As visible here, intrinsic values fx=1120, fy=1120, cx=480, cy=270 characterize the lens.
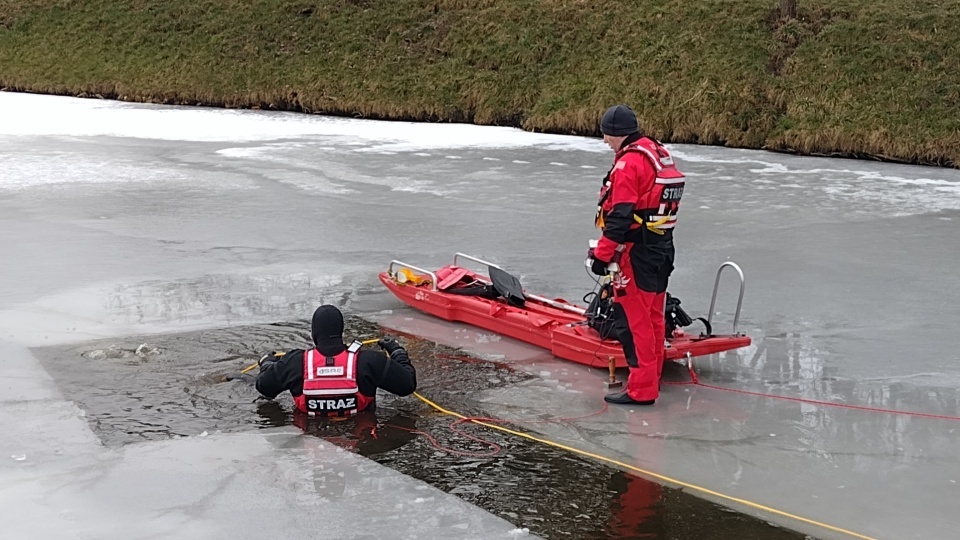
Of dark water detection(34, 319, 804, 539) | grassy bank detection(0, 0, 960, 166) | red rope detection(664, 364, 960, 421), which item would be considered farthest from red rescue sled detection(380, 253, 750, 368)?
grassy bank detection(0, 0, 960, 166)

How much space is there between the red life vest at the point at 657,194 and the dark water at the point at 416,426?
114 centimetres

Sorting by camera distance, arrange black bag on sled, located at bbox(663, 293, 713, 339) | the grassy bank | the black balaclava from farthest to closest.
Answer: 1. the grassy bank
2. black bag on sled, located at bbox(663, 293, 713, 339)
3. the black balaclava

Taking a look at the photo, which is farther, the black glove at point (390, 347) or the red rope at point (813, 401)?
the black glove at point (390, 347)

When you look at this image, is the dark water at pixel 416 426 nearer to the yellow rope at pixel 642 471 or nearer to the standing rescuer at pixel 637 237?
the yellow rope at pixel 642 471

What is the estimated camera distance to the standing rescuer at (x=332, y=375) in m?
5.06

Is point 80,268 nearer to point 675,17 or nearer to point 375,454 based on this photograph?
point 375,454

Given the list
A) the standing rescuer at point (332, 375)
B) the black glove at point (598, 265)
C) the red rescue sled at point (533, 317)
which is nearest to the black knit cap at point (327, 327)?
the standing rescuer at point (332, 375)

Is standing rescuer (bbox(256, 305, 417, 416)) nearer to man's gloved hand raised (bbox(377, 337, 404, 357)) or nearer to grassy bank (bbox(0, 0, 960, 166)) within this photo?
man's gloved hand raised (bbox(377, 337, 404, 357))

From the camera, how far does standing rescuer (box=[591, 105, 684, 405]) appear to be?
204 inches

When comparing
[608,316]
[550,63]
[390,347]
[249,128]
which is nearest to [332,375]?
[390,347]

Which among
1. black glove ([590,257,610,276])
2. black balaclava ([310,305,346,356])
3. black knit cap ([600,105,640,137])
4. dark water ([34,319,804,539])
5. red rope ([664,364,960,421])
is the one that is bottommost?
dark water ([34,319,804,539])

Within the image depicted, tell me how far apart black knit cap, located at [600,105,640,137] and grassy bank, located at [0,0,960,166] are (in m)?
9.99

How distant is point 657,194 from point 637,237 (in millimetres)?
224

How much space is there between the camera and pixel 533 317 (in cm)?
645
